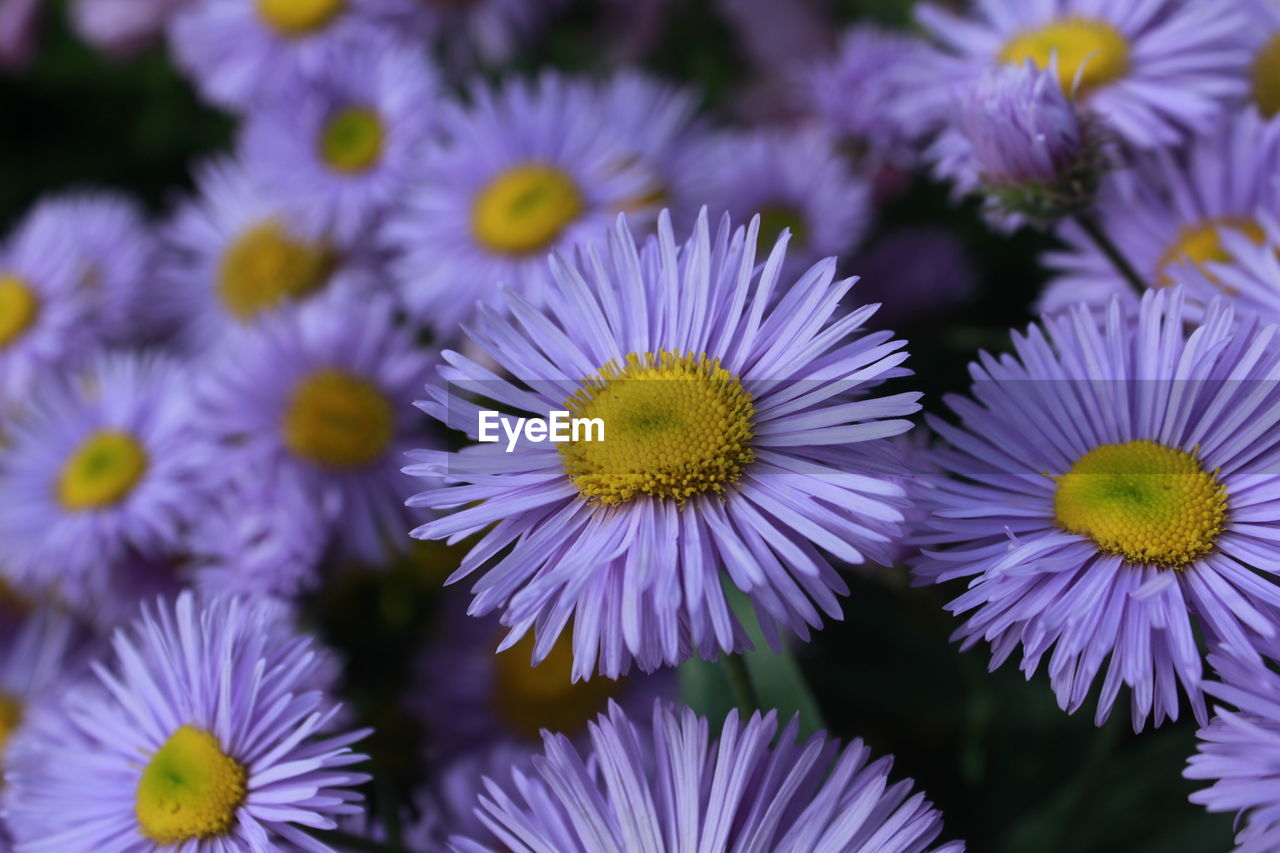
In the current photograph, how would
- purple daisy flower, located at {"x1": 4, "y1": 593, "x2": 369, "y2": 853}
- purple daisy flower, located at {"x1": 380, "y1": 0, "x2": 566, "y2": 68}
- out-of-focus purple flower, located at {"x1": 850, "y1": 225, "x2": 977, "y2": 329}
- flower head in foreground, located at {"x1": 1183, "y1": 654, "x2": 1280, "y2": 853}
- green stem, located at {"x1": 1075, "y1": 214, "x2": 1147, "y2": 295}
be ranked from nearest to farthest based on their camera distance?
1. flower head in foreground, located at {"x1": 1183, "y1": 654, "x2": 1280, "y2": 853}
2. purple daisy flower, located at {"x1": 4, "y1": 593, "x2": 369, "y2": 853}
3. green stem, located at {"x1": 1075, "y1": 214, "x2": 1147, "y2": 295}
4. out-of-focus purple flower, located at {"x1": 850, "y1": 225, "x2": 977, "y2": 329}
5. purple daisy flower, located at {"x1": 380, "y1": 0, "x2": 566, "y2": 68}

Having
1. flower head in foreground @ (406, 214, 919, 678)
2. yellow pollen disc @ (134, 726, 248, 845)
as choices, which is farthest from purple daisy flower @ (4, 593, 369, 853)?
flower head in foreground @ (406, 214, 919, 678)

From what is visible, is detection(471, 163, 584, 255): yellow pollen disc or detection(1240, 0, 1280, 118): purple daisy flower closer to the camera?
detection(1240, 0, 1280, 118): purple daisy flower

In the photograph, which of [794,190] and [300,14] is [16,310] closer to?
[300,14]

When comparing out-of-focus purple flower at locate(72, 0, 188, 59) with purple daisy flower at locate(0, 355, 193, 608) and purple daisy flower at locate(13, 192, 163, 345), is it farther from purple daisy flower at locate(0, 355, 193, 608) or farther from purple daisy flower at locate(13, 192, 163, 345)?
purple daisy flower at locate(0, 355, 193, 608)

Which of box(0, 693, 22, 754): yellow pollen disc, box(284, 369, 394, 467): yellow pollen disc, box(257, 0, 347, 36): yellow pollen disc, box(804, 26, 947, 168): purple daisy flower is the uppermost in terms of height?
box(257, 0, 347, 36): yellow pollen disc

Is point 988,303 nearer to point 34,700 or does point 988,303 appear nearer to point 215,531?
point 215,531

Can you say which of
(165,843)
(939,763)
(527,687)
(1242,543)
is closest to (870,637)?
(939,763)

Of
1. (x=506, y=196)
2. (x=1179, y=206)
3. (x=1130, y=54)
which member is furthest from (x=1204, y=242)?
(x=506, y=196)

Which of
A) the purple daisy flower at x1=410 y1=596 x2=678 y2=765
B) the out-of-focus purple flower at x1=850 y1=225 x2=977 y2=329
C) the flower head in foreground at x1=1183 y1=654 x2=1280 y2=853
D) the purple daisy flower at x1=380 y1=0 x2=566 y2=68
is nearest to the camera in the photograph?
the flower head in foreground at x1=1183 y1=654 x2=1280 y2=853
